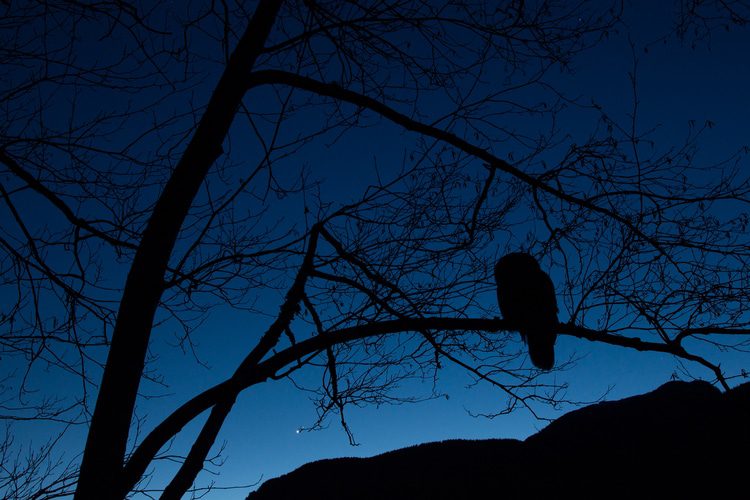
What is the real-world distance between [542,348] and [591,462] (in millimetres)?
1063

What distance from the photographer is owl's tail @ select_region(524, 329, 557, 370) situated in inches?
197

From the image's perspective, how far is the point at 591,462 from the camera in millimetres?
4648

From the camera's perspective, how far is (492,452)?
496 centimetres

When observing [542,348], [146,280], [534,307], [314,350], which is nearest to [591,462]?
[542,348]

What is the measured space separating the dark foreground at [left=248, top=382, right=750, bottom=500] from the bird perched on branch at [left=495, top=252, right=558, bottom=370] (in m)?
0.81

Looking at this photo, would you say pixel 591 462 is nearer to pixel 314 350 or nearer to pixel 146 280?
pixel 314 350

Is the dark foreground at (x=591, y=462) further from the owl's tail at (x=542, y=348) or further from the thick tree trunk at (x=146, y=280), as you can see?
the thick tree trunk at (x=146, y=280)

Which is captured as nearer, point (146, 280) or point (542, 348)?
point (146, 280)

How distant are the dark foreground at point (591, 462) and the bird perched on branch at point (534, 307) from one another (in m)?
0.81

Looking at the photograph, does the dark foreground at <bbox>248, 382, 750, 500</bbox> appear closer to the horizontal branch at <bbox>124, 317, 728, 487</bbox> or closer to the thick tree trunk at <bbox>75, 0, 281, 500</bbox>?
the horizontal branch at <bbox>124, 317, 728, 487</bbox>

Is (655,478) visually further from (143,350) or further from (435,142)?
(143,350)

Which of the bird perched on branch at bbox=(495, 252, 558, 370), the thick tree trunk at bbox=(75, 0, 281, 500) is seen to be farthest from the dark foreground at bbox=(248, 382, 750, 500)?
the thick tree trunk at bbox=(75, 0, 281, 500)

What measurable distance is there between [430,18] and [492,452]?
383cm

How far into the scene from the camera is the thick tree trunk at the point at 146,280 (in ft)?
9.12
